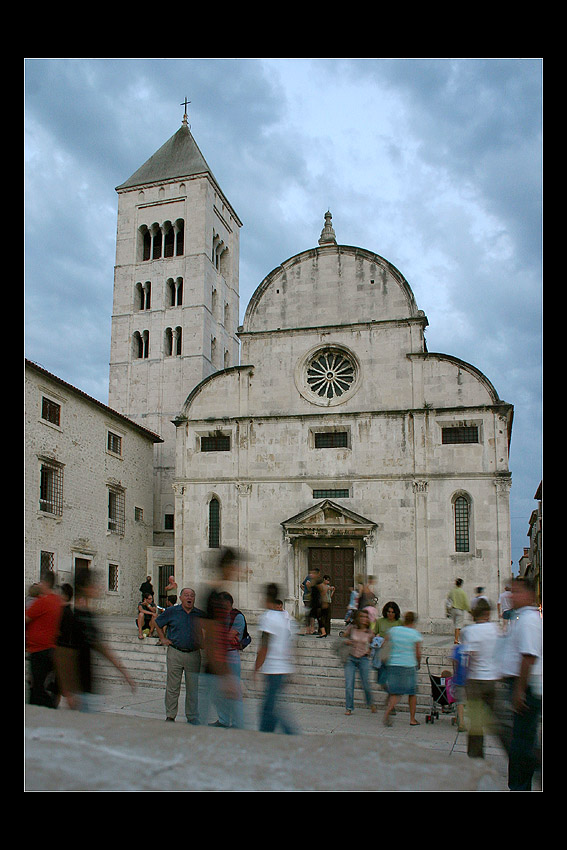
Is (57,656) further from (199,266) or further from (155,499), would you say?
(199,266)

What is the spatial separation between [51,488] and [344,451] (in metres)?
10.9

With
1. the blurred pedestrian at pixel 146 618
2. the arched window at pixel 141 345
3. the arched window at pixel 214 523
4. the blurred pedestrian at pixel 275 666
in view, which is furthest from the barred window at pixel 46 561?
the blurred pedestrian at pixel 275 666

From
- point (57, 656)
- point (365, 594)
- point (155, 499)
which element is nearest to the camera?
point (57, 656)

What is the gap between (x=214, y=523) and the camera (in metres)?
27.9

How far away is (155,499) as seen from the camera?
35.8m

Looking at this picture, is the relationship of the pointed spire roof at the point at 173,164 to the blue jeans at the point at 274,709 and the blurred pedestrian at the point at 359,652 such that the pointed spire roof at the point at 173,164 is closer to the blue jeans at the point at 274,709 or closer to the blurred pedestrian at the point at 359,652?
the blurred pedestrian at the point at 359,652

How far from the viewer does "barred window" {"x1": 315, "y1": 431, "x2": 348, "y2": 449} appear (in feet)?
89.4

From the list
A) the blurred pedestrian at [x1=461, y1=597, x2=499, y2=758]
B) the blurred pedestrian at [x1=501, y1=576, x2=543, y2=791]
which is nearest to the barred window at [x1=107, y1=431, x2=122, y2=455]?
the blurred pedestrian at [x1=461, y1=597, x2=499, y2=758]

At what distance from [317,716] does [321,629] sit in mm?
6342

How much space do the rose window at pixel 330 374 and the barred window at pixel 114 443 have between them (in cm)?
903

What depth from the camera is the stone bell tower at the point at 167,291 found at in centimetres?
3975

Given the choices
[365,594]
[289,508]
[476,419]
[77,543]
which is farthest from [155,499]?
[365,594]

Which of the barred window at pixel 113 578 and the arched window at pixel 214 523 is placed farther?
the barred window at pixel 113 578
